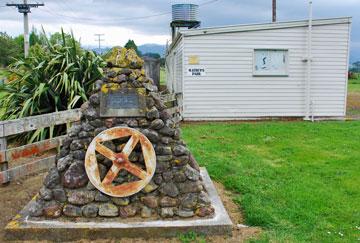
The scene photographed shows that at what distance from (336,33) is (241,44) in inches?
115

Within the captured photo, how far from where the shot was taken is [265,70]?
1229cm

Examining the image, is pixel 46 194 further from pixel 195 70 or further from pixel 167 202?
pixel 195 70

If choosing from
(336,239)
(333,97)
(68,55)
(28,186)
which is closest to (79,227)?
(28,186)

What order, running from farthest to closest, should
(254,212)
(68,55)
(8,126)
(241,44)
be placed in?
(241,44)
(68,55)
(8,126)
(254,212)

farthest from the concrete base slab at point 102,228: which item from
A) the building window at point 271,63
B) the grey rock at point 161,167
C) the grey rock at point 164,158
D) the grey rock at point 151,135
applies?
the building window at point 271,63

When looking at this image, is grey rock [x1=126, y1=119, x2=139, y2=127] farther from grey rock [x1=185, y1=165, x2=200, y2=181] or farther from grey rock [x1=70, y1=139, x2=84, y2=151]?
grey rock [x1=185, y1=165, x2=200, y2=181]

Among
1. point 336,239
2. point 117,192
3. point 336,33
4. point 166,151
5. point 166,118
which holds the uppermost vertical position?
point 336,33

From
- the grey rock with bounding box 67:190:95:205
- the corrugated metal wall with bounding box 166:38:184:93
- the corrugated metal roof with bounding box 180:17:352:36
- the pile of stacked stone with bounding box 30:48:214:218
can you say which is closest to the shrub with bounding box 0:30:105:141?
the pile of stacked stone with bounding box 30:48:214:218

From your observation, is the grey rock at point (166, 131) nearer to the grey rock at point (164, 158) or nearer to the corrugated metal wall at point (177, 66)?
the grey rock at point (164, 158)

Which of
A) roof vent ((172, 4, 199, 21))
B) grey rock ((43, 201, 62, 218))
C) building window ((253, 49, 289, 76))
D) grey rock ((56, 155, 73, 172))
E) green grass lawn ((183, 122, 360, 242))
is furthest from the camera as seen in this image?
roof vent ((172, 4, 199, 21))

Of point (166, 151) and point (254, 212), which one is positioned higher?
point (166, 151)

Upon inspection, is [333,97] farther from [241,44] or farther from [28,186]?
[28,186]

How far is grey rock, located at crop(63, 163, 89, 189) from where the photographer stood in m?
4.15

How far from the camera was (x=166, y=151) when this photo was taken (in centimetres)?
429
